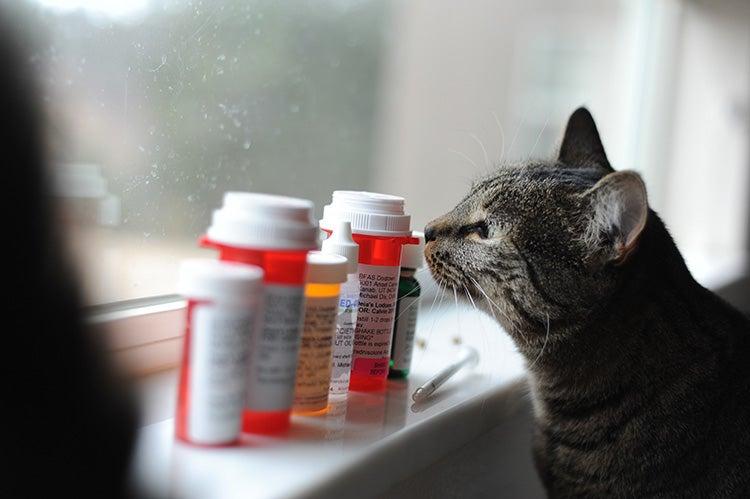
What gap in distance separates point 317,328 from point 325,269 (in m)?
0.06

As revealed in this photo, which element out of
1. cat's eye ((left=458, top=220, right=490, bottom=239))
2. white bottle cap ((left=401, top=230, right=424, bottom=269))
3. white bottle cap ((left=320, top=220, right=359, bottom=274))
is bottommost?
white bottle cap ((left=401, top=230, right=424, bottom=269))

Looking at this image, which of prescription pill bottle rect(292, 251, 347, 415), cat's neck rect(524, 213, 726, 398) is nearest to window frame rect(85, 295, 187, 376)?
prescription pill bottle rect(292, 251, 347, 415)

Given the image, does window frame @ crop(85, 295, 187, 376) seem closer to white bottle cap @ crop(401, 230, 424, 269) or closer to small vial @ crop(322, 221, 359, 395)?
small vial @ crop(322, 221, 359, 395)

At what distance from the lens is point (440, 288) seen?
1.06m

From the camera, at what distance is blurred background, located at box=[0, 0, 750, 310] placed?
843 mm

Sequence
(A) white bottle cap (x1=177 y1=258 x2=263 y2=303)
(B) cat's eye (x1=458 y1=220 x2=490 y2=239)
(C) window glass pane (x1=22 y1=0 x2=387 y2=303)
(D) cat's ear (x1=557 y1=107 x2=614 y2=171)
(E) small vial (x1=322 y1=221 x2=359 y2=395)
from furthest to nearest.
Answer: (D) cat's ear (x1=557 y1=107 x2=614 y2=171) → (B) cat's eye (x1=458 y1=220 x2=490 y2=239) → (E) small vial (x1=322 y1=221 x2=359 y2=395) → (C) window glass pane (x1=22 y1=0 x2=387 y2=303) → (A) white bottle cap (x1=177 y1=258 x2=263 y2=303)

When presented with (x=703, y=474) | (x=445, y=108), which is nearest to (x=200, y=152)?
(x=703, y=474)

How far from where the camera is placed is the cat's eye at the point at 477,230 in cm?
104

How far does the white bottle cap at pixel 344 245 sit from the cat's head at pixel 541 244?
0.18 m

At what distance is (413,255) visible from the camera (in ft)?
3.53

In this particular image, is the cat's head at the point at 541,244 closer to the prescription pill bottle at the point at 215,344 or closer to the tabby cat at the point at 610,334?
the tabby cat at the point at 610,334

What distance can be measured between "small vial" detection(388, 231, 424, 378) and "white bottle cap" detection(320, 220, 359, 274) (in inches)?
6.7

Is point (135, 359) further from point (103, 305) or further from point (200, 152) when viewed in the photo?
point (200, 152)

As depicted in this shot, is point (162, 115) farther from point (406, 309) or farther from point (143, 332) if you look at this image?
point (406, 309)
